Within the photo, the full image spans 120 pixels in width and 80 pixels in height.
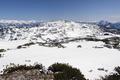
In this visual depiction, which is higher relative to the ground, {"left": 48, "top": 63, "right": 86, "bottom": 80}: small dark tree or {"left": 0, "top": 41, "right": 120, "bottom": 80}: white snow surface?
{"left": 48, "top": 63, "right": 86, "bottom": 80}: small dark tree

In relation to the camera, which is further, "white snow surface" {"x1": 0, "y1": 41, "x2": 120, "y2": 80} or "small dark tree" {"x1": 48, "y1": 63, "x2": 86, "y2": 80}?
"white snow surface" {"x1": 0, "y1": 41, "x2": 120, "y2": 80}

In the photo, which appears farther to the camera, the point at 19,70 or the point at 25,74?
the point at 19,70

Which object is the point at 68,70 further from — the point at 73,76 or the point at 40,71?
the point at 40,71

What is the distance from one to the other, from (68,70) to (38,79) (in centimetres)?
235

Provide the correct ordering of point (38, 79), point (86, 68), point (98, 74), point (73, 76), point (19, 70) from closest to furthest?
point (38, 79), point (73, 76), point (19, 70), point (98, 74), point (86, 68)

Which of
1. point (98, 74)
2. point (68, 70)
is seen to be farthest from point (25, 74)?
point (98, 74)

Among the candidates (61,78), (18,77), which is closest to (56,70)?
(61,78)

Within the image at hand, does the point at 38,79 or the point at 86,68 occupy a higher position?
the point at 38,79

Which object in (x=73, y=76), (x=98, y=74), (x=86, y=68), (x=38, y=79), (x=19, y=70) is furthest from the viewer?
(x=86, y=68)

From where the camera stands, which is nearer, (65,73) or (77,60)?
(65,73)

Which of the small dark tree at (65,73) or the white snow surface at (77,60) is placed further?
the white snow surface at (77,60)

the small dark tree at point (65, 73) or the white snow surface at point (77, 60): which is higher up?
the small dark tree at point (65, 73)

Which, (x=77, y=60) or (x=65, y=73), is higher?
(x=65, y=73)

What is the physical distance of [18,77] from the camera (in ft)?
39.2
